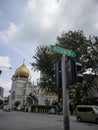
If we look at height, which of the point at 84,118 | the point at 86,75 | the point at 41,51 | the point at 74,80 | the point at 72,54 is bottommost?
the point at 84,118

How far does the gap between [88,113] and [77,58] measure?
19488 mm

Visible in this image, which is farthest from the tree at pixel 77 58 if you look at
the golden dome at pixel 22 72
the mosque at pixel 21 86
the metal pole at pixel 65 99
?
the golden dome at pixel 22 72

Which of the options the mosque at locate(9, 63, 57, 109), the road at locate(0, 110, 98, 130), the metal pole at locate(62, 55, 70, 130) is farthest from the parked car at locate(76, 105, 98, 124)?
the mosque at locate(9, 63, 57, 109)

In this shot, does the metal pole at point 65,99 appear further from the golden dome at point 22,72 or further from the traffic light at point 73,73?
the golden dome at point 22,72

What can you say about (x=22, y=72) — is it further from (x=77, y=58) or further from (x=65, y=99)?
(x=65, y=99)

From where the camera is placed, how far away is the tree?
38.9 metres

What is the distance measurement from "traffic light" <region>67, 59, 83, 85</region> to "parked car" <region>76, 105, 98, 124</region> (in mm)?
13917

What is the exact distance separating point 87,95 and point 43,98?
34309 mm

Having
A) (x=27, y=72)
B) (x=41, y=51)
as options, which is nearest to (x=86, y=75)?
(x=41, y=51)

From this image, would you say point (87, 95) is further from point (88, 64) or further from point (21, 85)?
point (21, 85)

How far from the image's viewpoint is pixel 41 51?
4253 centimetres

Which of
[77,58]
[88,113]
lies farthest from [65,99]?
[77,58]

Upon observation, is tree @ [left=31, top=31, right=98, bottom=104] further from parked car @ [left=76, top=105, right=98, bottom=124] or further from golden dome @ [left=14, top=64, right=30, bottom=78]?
golden dome @ [left=14, top=64, right=30, bottom=78]

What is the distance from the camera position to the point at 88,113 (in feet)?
65.4
